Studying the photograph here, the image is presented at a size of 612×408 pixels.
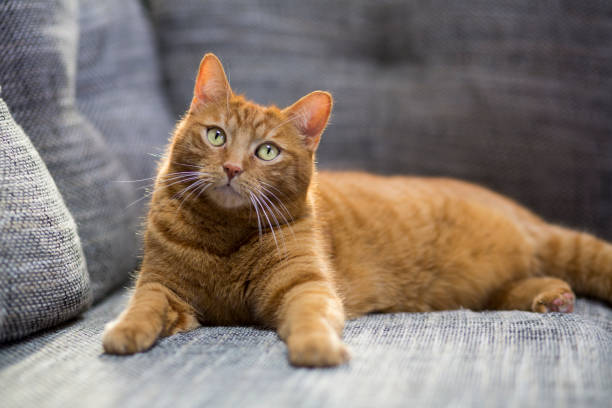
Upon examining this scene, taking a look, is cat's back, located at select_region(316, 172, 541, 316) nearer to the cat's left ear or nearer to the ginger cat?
the ginger cat

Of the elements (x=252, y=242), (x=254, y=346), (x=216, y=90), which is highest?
(x=216, y=90)

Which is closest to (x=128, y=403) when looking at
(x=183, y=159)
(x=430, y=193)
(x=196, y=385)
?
(x=196, y=385)

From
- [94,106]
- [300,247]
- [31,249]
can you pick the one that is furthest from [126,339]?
[94,106]

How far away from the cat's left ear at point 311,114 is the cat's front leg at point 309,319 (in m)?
0.46

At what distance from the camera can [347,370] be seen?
3.87ft

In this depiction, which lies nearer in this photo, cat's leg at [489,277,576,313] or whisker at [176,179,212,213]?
whisker at [176,179,212,213]

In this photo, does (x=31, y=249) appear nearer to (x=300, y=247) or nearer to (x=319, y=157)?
(x=300, y=247)

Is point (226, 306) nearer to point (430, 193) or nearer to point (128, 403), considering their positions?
point (128, 403)

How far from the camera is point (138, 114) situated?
2.42m

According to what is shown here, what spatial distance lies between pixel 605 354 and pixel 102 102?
2.00 metres

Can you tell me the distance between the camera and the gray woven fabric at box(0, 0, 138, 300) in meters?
1.75

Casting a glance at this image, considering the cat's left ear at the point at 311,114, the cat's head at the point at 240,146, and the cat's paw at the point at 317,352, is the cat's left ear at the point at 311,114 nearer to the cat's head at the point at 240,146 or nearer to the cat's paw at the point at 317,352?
the cat's head at the point at 240,146

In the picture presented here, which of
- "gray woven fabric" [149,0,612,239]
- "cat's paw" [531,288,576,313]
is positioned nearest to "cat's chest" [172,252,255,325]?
"cat's paw" [531,288,576,313]

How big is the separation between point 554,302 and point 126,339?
130 cm
